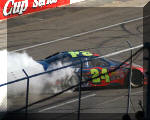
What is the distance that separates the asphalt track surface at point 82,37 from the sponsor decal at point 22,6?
1.79 ft

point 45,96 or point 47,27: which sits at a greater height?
point 47,27

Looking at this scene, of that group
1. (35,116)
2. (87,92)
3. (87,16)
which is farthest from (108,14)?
(35,116)

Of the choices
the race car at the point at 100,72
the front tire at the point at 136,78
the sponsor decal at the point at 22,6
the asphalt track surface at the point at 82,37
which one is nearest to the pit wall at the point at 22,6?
the sponsor decal at the point at 22,6

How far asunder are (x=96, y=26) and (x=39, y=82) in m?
11.7

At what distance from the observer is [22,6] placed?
22766mm

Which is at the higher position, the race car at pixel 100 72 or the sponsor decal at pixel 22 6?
the sponsor decal at pixel 22 6

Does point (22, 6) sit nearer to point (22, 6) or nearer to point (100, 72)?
point (22, 6)

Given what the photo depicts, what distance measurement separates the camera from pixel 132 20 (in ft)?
67.8

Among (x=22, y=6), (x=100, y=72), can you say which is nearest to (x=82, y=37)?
(x=22, y=6)

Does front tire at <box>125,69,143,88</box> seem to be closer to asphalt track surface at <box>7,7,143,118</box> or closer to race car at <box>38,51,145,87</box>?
race car at <box>38,51,145,87</box>

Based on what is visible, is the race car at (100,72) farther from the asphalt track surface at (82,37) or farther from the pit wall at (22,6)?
the pit wall at (22,6)

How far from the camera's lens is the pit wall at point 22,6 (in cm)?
2204

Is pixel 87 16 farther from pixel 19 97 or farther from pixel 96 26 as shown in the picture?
pixel 19 97

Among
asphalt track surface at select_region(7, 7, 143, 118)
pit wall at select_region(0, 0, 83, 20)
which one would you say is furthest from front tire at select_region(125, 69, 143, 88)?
pit wall at select_region(0, 0, 83, 20)
